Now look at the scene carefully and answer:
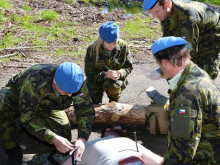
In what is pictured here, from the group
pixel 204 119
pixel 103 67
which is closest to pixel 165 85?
pixel 103 67

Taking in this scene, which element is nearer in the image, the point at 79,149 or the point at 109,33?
the point at 79,149

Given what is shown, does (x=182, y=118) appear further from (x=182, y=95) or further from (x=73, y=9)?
(x=73, y=9)

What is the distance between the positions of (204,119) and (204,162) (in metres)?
0.48

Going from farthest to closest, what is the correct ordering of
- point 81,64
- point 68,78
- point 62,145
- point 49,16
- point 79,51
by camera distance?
point 49,16 → point 79,51 → point 81,64 → point 62,145 → point 68,78

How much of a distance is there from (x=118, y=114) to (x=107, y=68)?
0.89m

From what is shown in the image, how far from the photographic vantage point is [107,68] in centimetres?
550

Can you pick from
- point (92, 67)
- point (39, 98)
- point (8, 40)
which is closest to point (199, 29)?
point (92, 67)

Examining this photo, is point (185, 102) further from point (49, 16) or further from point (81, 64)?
point (49, 16)

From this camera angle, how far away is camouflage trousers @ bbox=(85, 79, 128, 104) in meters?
5.50

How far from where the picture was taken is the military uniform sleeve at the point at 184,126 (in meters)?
2.61

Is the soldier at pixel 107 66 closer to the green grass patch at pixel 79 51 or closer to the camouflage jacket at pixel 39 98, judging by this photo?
the camouflage jacket at pixel 39 98

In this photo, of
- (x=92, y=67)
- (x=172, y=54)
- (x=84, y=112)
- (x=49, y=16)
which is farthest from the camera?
(x=49, y=16)

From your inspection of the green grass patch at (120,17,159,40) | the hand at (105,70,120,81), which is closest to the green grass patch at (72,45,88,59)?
the green grass patch at (120,17,159,40)

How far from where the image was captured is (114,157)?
11.0 ft
